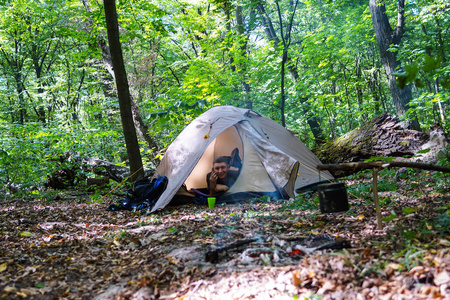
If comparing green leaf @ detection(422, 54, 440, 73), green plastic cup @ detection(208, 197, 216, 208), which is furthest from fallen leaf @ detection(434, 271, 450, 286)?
green plastic cup @ detection(208, 197, 216, 208)

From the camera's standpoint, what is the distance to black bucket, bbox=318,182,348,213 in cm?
294

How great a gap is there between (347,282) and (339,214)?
1.92 metres

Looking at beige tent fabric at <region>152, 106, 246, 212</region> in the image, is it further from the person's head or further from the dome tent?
the person's head

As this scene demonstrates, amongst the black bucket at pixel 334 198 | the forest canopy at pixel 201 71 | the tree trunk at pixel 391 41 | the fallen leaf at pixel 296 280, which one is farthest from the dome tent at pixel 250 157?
the tree trunk at pixel 391 41

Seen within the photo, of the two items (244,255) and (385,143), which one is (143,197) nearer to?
(244,255)

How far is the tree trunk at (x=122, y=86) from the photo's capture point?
5941 mm

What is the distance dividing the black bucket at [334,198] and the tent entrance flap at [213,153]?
3644 mm

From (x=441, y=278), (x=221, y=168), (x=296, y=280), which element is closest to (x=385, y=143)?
(x=221, y=168)

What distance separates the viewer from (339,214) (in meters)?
3.68

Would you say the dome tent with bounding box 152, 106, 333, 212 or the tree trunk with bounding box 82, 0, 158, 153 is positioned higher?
the tree trunk with bounding box 82, 0, 158, 153

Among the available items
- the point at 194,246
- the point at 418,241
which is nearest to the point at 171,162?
the point at 194,246

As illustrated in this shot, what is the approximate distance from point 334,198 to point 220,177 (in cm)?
324

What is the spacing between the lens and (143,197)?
17.8ft

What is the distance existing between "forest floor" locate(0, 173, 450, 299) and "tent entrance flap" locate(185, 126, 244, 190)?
2249 mm
